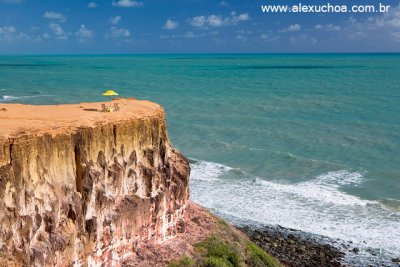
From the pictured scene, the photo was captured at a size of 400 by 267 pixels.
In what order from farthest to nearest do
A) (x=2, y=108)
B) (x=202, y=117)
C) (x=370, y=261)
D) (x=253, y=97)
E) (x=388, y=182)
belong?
(x=253, y=97) < (x=202, y=117) < (x=388, y=182) < (x=370, y=261) < (x=2, y=108)

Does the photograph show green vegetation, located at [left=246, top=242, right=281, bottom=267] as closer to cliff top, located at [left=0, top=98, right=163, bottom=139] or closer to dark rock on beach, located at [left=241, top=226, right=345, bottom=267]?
dark rock on beach, located at [left=241, top=226, right=345, bottom=267]

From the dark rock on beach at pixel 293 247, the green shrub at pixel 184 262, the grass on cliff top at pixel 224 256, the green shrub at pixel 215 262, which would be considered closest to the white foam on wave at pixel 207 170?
the dark rock on beach at pixel 293 247

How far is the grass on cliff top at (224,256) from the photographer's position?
832 inches

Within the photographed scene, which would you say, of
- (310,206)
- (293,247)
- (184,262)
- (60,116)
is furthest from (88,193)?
(310,206)

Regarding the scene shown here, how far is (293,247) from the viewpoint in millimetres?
31047

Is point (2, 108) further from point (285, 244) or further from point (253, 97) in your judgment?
point (253, 97)

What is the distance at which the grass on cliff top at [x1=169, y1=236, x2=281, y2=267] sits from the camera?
69.3 ft

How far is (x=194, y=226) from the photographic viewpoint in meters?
24.0

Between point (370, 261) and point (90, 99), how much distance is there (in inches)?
2285

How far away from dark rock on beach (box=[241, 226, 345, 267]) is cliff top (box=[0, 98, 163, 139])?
42.1 ft

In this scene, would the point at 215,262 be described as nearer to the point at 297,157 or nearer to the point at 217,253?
the point at 217,253

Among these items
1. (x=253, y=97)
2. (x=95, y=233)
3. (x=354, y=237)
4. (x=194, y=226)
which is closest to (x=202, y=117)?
(x=253, y=97)

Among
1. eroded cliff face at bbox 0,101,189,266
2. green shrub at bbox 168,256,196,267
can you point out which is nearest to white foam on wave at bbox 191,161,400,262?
eroded cliff face at bbox 0,101,189,266

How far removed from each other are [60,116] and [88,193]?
3.60m
